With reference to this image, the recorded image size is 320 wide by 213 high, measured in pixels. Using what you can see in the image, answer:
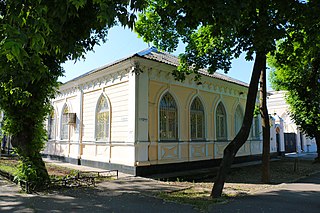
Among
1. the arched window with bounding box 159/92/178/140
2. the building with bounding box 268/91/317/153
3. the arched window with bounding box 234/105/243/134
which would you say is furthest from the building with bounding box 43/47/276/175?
the building with bounding box 268/91/317/153

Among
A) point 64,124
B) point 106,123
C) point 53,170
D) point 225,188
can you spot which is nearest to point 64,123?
point 64,124

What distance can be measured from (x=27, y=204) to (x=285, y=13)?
8050 millimetres

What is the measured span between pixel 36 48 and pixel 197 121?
11.6 meters

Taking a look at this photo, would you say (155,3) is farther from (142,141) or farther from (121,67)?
(142,141)

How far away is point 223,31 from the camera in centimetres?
526

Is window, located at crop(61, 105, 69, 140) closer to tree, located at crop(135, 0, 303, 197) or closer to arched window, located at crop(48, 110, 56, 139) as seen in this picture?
arched window, located at crop(48, 110, 56, 139)

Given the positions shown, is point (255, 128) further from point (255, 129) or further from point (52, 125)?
point (52, 125)

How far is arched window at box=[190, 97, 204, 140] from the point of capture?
44.5 ft

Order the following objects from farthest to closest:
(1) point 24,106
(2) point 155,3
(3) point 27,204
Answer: (2) point 155,3
(1) point 24,106
(3) point 27,204

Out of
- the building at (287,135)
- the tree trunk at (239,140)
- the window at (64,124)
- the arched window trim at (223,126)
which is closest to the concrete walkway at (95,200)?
the tree trunk at (239,140)

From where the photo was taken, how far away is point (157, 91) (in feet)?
38.8

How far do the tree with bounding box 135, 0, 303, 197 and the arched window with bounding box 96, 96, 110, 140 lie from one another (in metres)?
4.74

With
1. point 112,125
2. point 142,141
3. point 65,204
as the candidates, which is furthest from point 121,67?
point 65,204

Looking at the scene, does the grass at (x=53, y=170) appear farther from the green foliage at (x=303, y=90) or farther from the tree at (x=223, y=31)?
the green foliage at (x=303, y=90)
